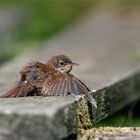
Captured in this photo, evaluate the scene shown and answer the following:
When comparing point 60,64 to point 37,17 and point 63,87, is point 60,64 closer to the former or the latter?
point 63,87

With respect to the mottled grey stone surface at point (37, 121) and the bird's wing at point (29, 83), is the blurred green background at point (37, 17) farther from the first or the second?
the mottled grey stone surface at point (37, 121)

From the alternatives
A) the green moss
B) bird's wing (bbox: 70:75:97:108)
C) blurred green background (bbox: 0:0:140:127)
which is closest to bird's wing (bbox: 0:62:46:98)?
bird's wing (bbox: 70:75:97:108)

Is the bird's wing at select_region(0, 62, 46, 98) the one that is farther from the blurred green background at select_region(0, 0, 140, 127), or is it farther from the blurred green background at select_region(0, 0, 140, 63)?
the blurred green background at select_region(0, 0, 140, 63)

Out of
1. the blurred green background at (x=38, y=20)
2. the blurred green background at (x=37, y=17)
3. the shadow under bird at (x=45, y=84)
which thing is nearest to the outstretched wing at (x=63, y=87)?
the shadow under bird at (x=45, y=84)

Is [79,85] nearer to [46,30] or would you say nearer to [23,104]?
[23,104]

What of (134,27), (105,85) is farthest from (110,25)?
(105,85)

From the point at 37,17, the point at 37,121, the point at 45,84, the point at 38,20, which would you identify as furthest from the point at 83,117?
the point at 37,17
